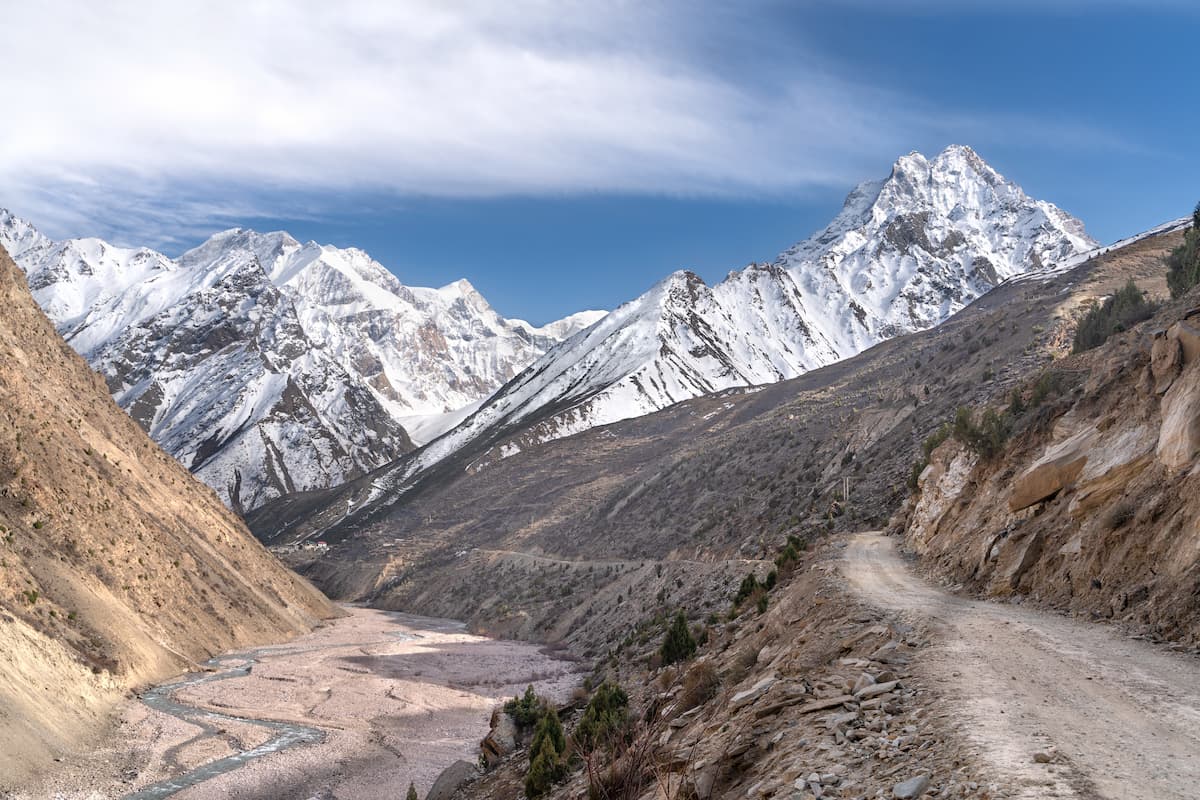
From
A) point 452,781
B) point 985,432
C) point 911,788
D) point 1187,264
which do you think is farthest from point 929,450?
point 911,788

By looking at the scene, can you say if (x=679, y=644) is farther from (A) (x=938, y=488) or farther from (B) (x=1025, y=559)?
(A) (x=938, y=488)

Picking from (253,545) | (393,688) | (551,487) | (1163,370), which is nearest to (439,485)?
(551,487)

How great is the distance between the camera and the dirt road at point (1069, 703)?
7164 millimetres

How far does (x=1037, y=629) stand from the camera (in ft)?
46.1

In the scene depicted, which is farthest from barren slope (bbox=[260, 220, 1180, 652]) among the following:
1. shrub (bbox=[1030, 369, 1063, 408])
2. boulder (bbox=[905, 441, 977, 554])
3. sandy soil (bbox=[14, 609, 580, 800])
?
sandy soil (bbox=[14, 609, 580, 800])

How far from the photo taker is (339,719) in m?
37.9

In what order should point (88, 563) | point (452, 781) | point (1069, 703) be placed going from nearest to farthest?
1. point (1069, 703)
2. point (452, 781)
3. point (88, 563)

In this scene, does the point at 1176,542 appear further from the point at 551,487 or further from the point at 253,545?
the point at 551,487

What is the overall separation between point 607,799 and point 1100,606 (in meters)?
9.92

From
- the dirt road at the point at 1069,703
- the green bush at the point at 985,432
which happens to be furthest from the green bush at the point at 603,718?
the green bush at the point at 985,432

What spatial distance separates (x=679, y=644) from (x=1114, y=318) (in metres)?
22.5

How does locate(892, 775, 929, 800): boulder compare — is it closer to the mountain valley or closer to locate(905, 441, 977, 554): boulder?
the mountain valley

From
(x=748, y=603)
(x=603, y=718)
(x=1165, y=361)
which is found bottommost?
(x=603, y=718)

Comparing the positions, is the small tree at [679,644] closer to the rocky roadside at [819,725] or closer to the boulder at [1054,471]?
the rocky roadside at [819,725]
